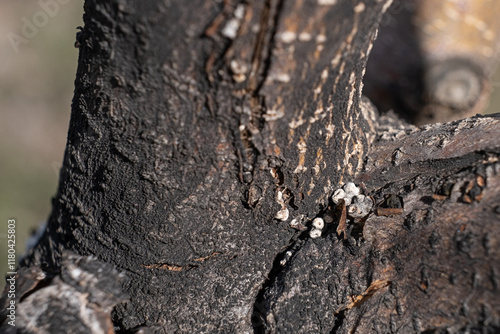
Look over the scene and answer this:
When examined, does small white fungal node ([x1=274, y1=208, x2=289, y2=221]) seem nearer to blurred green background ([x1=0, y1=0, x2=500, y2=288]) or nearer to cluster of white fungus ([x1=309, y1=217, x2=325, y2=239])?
cluster of white fungus ([x1=309, y1=217, x2=325, y2=239])

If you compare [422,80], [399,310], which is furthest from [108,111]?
[422,80]

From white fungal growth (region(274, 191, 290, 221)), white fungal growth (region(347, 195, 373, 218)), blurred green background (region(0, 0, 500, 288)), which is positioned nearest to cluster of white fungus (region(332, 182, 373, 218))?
white fungal growth (region(347, 195, 373, 218))

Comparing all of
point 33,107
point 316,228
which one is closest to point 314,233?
point 316,228

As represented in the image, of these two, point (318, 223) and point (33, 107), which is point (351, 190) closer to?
point (318, 223)

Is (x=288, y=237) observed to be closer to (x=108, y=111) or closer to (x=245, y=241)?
(x=245, y=241)

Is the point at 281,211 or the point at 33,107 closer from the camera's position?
the point at 281,211
